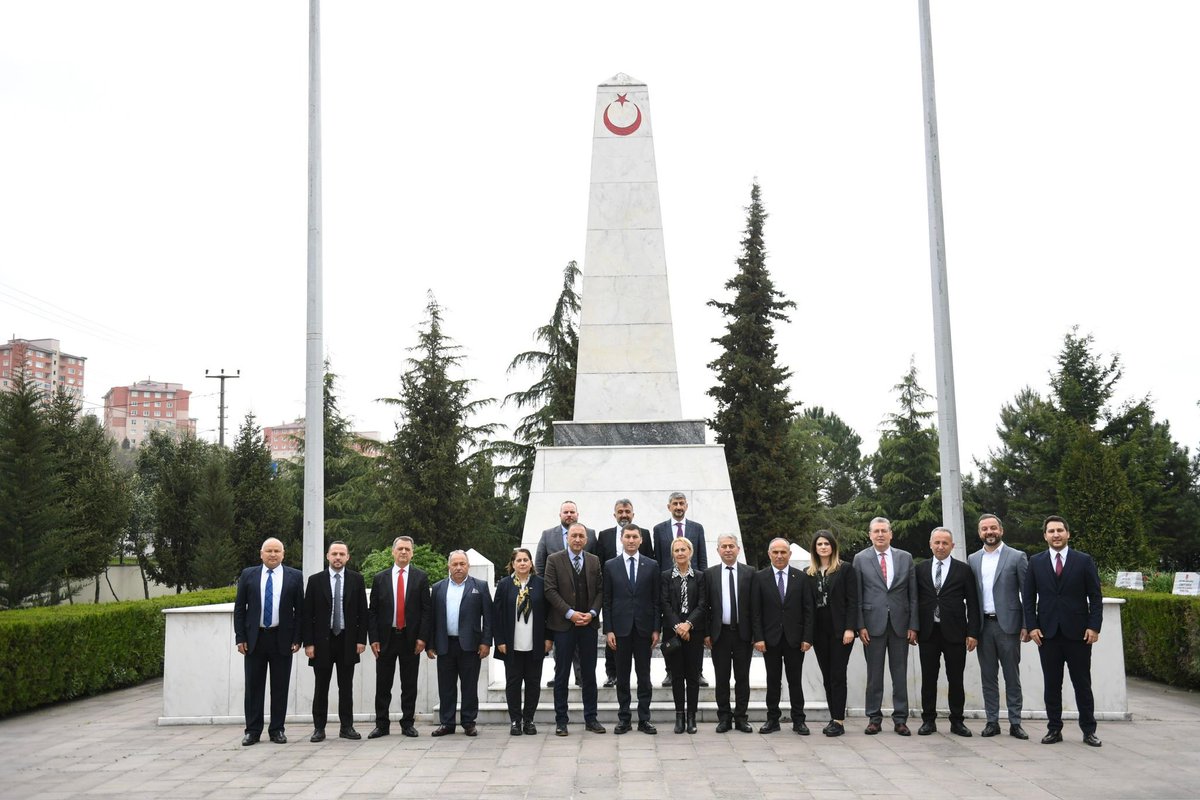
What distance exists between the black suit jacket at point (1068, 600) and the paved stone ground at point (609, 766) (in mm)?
829

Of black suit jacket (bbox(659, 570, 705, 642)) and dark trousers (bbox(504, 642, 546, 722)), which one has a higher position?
black suit jacket (bbox(659, 570, 705, 642))

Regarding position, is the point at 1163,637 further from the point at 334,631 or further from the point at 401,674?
the point at 334,631

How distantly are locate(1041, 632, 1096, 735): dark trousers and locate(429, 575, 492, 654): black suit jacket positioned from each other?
420 centimetres

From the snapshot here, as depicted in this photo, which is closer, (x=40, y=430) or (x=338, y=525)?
(x=40, y=430)

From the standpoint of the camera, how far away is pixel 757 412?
27578 mm

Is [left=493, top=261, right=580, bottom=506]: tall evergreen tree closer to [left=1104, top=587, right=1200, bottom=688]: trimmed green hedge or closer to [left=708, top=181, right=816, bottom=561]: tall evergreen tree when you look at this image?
[left=708, top=181, right=816, bottom=561]: tall evergreen tree

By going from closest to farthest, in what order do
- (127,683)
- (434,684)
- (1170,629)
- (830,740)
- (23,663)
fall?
(830,740), (434,684), (23,663), (1170,629), (127,683)

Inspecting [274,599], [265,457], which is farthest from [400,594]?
[265,457]

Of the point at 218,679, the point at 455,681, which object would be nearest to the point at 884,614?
the point at 455,681

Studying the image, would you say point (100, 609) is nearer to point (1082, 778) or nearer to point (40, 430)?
point (40, 430)

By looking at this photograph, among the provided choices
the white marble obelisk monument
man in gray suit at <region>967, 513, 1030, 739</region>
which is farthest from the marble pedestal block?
man in gray suit at <region>967, 513, 1030, 739</region>

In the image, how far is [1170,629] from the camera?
39.2ft

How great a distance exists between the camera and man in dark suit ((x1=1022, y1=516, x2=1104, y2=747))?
298 inches

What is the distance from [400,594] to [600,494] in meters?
4.68
